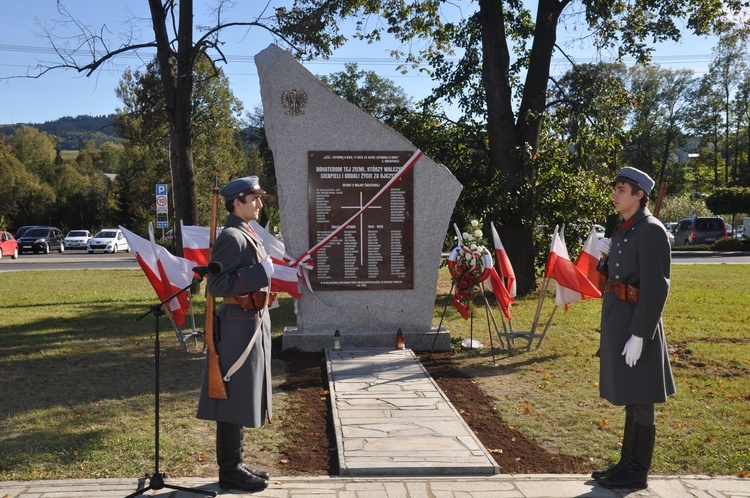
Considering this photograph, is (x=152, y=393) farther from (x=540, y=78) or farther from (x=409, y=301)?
(x=540, y=78)

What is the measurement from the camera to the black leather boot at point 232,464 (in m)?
4.74

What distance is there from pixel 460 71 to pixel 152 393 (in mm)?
11942

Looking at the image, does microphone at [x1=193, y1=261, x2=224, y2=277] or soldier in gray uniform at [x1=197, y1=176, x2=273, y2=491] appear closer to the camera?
microphone at [x1=193, y1=261, x2=224, y2=277]

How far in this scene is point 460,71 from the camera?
17219 millimetres

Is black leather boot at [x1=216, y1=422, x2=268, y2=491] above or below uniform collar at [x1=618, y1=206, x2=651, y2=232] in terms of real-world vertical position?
below

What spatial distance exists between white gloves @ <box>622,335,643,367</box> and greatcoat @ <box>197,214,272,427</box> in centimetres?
243

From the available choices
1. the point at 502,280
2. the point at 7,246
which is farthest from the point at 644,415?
the point at 7,246

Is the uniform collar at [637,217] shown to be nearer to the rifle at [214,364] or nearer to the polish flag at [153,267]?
the rifle at [214,364]

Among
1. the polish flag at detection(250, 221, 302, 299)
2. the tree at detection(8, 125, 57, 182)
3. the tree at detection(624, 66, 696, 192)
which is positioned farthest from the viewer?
the tree at detection(8, 125, 57, 182)

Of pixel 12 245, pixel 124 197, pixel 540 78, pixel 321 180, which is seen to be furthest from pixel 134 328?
pixel 124 197

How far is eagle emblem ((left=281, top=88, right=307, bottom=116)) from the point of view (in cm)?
999

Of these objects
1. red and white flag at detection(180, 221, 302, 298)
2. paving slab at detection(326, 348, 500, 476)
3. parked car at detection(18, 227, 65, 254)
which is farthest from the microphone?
parked car at detection(18, 227, 65, 254)

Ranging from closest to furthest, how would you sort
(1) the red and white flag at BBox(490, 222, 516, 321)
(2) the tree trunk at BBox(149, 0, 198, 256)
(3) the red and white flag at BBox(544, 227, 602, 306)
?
(3) the red and white flag at BBox(544, 227, 602, 306)
(1) the red and white flag at BBox(490, 222, 516, 321)
(2) the tree trunk at BBox(149, 0, 198, 256)

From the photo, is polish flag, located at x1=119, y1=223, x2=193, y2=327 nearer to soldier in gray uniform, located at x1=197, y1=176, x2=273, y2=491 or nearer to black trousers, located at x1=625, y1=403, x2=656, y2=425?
soldier in gray uniform, located at x1=197, y1=176, x2=273, y2=491
